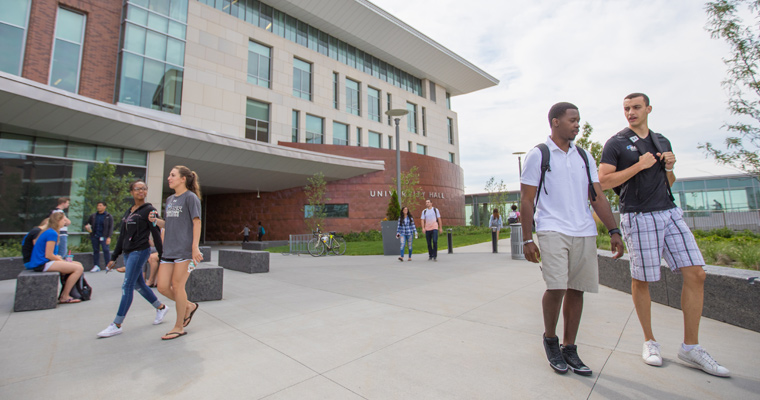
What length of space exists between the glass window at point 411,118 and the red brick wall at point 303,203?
750 centimetres

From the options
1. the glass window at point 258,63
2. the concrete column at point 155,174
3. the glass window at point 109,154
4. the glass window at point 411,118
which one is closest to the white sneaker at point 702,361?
the concrete column at point 155,174

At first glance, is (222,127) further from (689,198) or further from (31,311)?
(689,198)

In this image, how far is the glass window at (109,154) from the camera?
15523mm

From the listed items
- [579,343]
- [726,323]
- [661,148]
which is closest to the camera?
[661,148]

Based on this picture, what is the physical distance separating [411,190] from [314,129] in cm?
913

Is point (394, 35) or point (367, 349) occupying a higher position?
point (394, 35)

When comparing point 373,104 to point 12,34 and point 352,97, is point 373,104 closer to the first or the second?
point 352,97

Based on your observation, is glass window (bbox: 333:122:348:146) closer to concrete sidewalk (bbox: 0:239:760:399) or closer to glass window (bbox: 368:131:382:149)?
glass window (bbox: 368:131:382:149)

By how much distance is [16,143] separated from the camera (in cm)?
1366

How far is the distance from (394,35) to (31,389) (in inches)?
1314

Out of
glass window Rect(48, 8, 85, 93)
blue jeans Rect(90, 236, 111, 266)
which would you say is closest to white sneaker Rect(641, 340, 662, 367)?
blue jeans Rect(90, 236, 111, 266)

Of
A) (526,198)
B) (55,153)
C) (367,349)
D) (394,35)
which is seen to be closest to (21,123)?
(55,153)

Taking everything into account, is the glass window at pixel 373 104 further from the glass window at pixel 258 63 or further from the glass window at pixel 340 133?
the glass window at pixel 258 63

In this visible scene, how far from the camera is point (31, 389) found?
8.04ft
